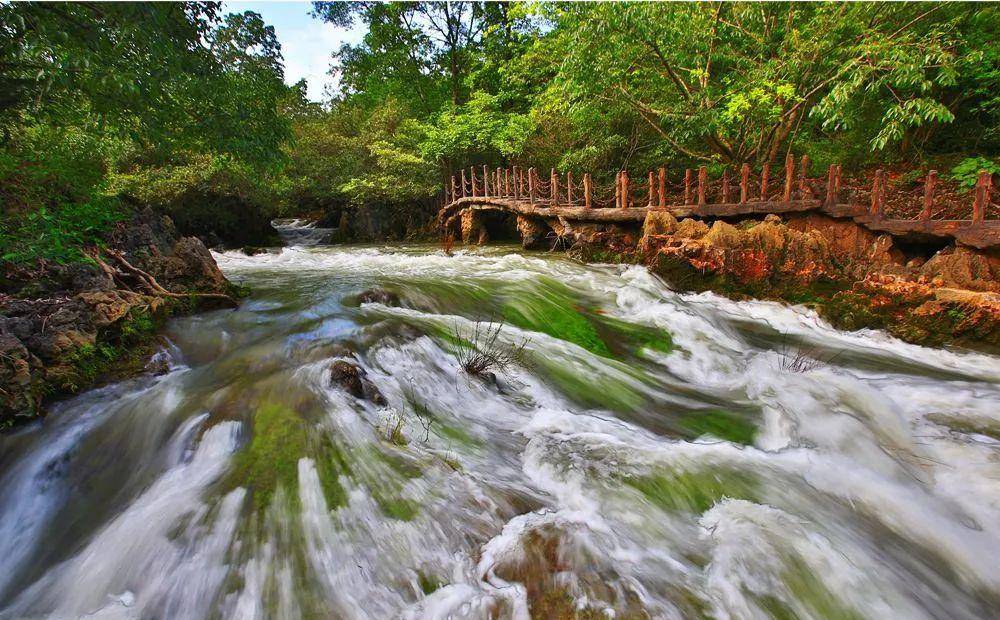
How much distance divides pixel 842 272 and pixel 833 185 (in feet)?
6.23

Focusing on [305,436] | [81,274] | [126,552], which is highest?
[81,274]

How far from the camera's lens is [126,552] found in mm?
2174

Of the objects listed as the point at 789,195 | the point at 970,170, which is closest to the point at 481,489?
the point at 789,195

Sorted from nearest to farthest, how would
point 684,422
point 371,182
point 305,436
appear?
1. point 305,436
2. point 684,422
3. point 371,182

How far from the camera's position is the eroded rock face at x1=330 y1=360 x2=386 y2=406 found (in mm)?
3326

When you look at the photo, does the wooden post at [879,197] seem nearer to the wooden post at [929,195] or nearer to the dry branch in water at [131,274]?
the wooden post at [929,195]

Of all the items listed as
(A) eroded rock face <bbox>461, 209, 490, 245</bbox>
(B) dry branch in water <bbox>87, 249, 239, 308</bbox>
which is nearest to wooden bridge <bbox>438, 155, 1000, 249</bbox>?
(A) eroded rock face <bbox>461, 209, 490, 245</bbox>

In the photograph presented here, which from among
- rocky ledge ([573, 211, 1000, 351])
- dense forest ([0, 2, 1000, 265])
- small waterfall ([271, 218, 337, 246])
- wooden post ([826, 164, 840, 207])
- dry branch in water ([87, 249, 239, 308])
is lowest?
rocky ledge ([573, 211, 1000, 351])

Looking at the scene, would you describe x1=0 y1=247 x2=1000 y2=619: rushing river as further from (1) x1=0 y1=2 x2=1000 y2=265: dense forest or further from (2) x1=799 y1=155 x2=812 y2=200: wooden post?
(2) x1=799 y1=155 x2=812 y2=200: wooden post

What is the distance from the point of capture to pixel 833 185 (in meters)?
8.08

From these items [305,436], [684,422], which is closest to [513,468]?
[305,436]

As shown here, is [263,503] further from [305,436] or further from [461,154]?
[461,154]

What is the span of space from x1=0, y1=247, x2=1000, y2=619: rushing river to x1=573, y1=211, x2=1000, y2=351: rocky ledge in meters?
1.62

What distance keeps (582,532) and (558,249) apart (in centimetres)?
1210
